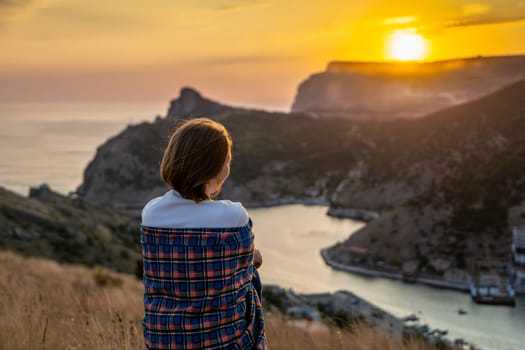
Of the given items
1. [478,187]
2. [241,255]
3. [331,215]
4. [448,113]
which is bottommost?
[331,215]

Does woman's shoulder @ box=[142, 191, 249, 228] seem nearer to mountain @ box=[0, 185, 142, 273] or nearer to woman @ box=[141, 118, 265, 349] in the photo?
woman @ box=[141, 118, 265, 349]

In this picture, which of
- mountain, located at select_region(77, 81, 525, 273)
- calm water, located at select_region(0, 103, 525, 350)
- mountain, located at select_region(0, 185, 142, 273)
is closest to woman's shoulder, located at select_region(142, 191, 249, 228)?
mountain, located at select_region(0, 185, 142, 273)

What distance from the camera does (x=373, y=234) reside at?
75.8 meters

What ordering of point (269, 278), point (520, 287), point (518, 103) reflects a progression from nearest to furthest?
point (520, 287), point (269, 278), point (518, 103)

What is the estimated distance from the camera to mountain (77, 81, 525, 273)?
7156 centimetres

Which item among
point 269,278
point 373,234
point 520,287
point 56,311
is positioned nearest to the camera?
point 56,311

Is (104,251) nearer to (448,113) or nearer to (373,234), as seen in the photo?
(373,234)

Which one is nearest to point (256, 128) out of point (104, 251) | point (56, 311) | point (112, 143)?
point (112, 143)

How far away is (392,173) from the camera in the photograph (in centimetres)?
9806

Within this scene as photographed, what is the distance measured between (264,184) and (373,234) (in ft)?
171

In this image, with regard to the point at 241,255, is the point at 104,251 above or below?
below

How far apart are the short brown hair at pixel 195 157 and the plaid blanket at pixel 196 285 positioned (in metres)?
0.19

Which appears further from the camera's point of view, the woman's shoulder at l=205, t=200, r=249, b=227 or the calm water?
the calm water

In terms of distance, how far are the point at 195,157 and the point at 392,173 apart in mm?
98039
